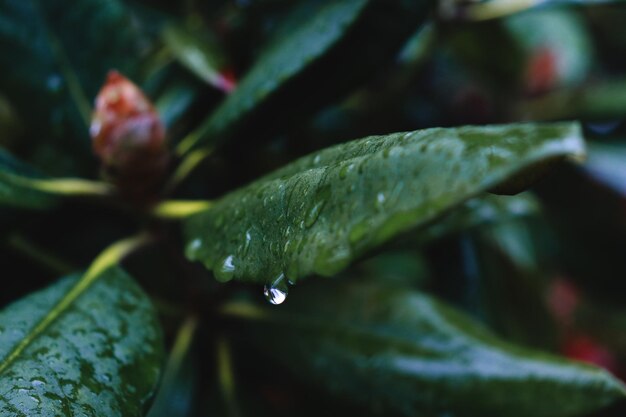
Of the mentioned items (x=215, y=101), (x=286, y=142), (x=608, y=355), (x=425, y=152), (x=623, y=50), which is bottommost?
(x=608, y=355)

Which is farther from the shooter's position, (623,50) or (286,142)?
(623,50)

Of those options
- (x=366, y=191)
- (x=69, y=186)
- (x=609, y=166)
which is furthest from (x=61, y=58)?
(x=609, y=166)

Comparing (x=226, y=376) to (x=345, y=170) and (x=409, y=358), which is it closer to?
(x=409, y=358)

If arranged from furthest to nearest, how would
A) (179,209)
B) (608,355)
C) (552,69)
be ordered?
(608,355) < (552,69) < (179,209)

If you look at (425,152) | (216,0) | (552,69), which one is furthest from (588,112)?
(425,152)

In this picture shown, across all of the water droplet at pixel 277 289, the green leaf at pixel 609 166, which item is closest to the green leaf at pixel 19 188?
the water droplet at pixel 277 289

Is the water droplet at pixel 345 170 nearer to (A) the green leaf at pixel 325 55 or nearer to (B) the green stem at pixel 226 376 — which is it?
(A) the green leaf at pixel 325 55

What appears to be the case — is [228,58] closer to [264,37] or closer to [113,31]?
[264,37]
